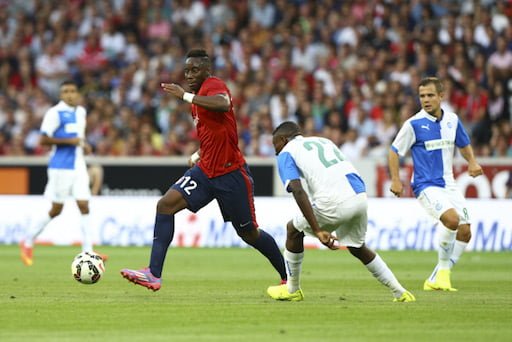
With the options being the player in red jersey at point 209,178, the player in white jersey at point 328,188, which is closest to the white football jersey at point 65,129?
the player in red jersey at point 209,178

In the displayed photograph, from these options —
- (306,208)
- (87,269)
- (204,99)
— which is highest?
(204,99)

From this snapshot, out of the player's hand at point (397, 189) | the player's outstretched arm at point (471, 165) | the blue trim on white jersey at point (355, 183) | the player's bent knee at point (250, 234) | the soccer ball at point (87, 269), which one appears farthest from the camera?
the player's outstretched arm at point (471, 165)

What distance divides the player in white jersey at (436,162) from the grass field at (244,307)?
0.69 meters

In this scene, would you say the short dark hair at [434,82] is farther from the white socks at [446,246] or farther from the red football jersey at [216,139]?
the red football jersey at [216,139]

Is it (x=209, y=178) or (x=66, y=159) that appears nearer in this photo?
(x=209, y=178)

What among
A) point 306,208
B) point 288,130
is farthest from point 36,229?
point 306,208

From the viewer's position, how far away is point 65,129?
16828 mm

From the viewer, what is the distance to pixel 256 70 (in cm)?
2694

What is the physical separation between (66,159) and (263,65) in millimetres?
10555

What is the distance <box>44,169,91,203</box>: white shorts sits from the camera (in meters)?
16.9

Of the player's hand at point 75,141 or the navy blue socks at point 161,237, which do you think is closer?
the navy blue socks at point 161,237

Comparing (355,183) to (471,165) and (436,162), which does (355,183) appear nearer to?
(436,162)

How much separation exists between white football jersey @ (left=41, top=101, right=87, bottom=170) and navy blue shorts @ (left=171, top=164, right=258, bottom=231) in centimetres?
571

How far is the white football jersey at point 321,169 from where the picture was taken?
1050cm
